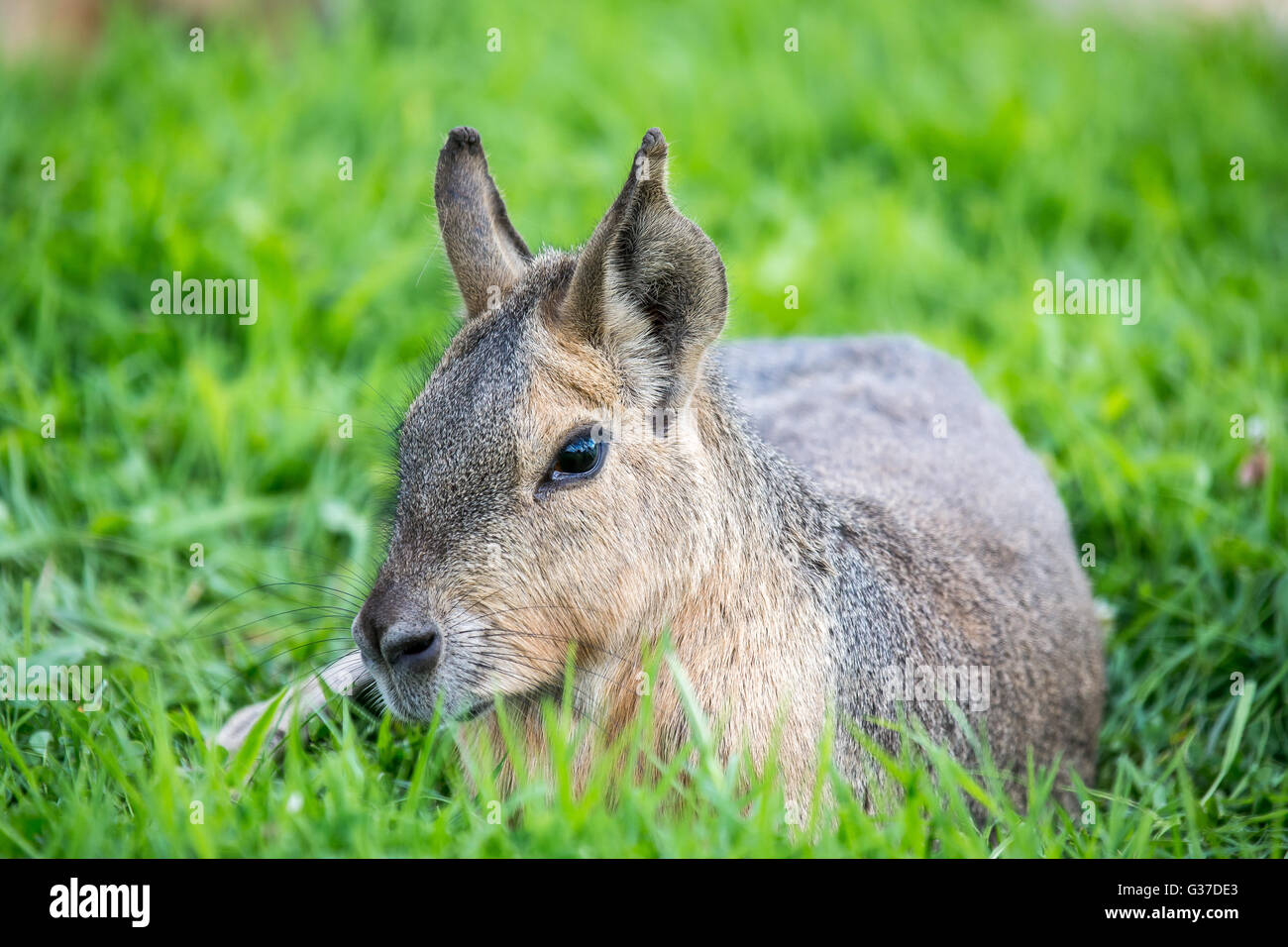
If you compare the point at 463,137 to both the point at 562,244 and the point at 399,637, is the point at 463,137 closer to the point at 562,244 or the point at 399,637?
the point at 399,637

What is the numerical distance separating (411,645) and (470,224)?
1138mm

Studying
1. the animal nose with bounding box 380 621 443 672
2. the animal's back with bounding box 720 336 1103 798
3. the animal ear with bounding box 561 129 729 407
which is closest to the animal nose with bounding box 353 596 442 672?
the animal nose with bounding box 380 621 443 672

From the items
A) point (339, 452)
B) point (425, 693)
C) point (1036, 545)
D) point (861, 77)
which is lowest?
point (425, 693)

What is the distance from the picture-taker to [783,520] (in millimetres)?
3258

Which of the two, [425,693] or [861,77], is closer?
[425,693]

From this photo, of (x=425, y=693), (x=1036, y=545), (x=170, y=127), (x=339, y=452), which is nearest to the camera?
(x=425, y=693)

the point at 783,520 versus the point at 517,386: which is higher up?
the point at 517,386

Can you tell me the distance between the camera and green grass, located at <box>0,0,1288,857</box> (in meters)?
3.00

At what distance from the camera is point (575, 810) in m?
2.68

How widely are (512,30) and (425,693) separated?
575 centimetres

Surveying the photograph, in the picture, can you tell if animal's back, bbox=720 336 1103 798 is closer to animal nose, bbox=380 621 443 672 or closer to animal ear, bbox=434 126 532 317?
animal ear, bbox=434 126 532 317
